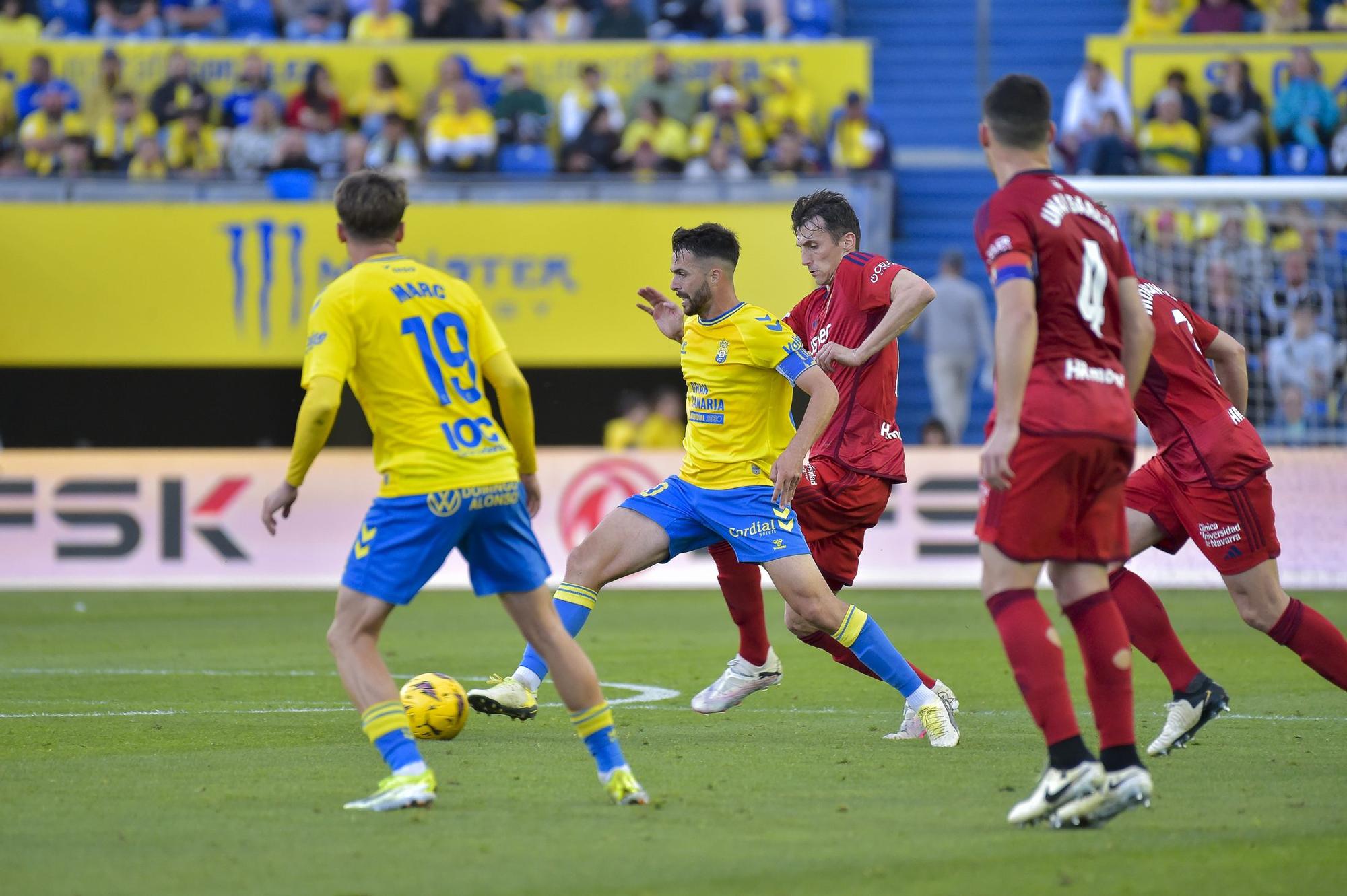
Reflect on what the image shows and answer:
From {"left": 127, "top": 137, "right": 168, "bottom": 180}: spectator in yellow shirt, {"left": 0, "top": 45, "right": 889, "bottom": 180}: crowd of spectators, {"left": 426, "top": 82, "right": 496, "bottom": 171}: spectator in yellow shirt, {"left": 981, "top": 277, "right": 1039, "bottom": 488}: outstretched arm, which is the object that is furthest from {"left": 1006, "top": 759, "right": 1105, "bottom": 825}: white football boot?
{"left": 127, "top": 137, "right": 168, "bottom": 180}: spectator in yellow shirt

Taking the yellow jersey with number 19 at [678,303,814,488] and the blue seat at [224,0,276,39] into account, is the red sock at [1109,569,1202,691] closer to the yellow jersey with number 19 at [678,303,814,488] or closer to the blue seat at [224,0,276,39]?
the yellow jersey with number 19 at [678,303,814,488]

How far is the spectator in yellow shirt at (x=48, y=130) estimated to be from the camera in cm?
1995

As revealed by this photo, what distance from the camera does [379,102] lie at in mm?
20344

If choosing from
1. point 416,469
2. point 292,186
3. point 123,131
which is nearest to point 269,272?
point 292,186

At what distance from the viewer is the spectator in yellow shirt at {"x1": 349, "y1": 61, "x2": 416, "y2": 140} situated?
20.2 m

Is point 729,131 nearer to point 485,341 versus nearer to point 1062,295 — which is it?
point 485,341

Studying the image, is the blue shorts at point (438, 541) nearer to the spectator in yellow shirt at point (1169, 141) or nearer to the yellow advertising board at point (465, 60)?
the spectator in yellow shirt at point (1169, 141)

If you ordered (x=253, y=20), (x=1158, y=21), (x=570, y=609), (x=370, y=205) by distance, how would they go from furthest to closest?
1. (x=253, y=20)
2. (x=1158, y=21)
3. (x=570, y=609)
4. (x=370, y=205)

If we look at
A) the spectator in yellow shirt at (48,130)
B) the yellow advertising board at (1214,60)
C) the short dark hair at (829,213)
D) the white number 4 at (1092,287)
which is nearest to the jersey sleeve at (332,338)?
the white number 4 at (1092,287)

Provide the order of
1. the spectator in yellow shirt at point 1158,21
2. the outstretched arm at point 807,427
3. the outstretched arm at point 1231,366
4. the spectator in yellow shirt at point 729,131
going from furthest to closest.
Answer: the spectator in yellow shirt at point 1158,21 < the spectator in yellow shirt at point 729,131 < the outstretched arm at point 1231,366 < the outstretched arm at point 807,427

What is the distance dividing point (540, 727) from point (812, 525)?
5.04 feet

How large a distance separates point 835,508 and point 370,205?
3.00 metres

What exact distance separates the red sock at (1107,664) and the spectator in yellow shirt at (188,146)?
53.0ft

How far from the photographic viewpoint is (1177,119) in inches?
762
